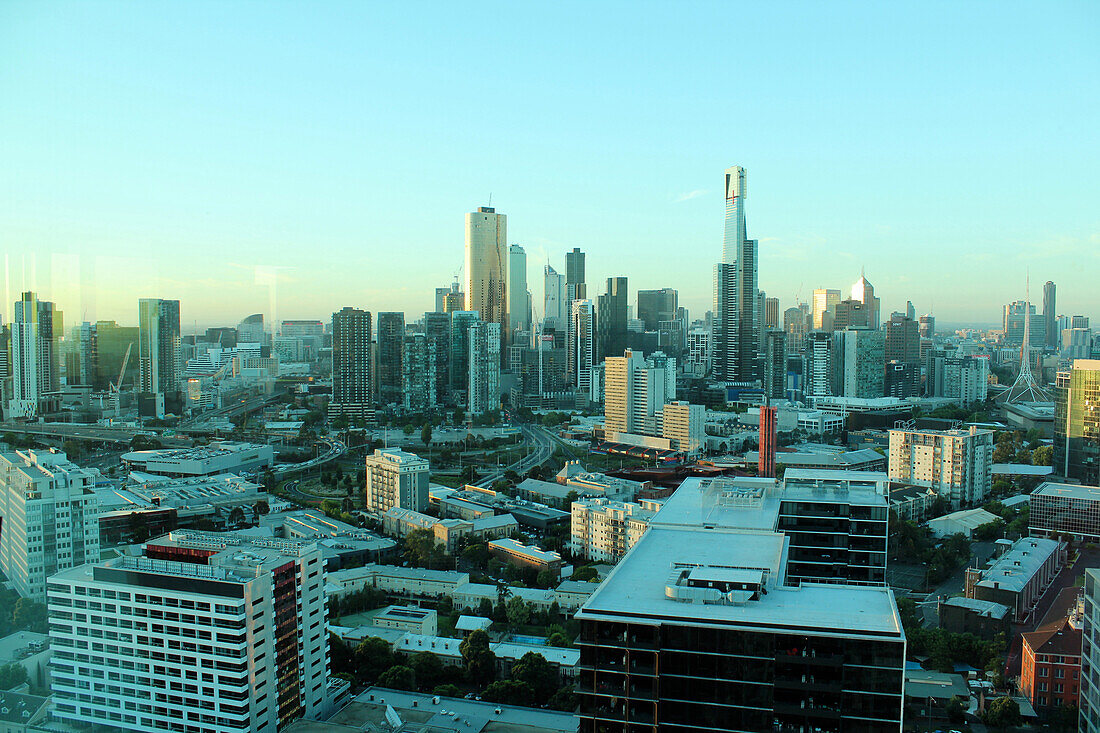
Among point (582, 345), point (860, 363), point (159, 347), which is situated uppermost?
point (159, 347)

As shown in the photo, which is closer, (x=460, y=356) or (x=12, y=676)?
(x=12, y=676)

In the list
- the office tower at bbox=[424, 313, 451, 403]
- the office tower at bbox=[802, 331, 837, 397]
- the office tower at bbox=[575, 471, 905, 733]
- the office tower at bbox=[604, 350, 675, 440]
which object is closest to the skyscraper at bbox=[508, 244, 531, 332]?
the office tower at bbox=[424, 313, 451, 403]

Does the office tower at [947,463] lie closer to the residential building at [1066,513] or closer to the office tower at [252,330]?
the residential building at [1066,513]

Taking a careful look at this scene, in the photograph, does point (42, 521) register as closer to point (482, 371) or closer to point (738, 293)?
point (482, 371)

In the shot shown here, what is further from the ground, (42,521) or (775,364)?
→ (775,364)

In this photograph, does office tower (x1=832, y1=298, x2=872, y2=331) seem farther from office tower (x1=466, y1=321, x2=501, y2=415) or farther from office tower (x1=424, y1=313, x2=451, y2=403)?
office tower (x1=424, y1=313, x2=451, y2=403)

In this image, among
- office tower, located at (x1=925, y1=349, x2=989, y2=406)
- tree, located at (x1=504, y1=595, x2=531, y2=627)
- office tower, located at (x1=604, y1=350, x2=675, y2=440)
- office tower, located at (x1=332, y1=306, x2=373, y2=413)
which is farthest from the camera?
office tower, located at (x1=925, y1=349, x2=989, y2=406)

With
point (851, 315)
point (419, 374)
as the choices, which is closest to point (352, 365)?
point (419, 374)

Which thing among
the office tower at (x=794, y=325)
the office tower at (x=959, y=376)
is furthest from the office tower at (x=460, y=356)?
the office tower at (x=959, y=376)
